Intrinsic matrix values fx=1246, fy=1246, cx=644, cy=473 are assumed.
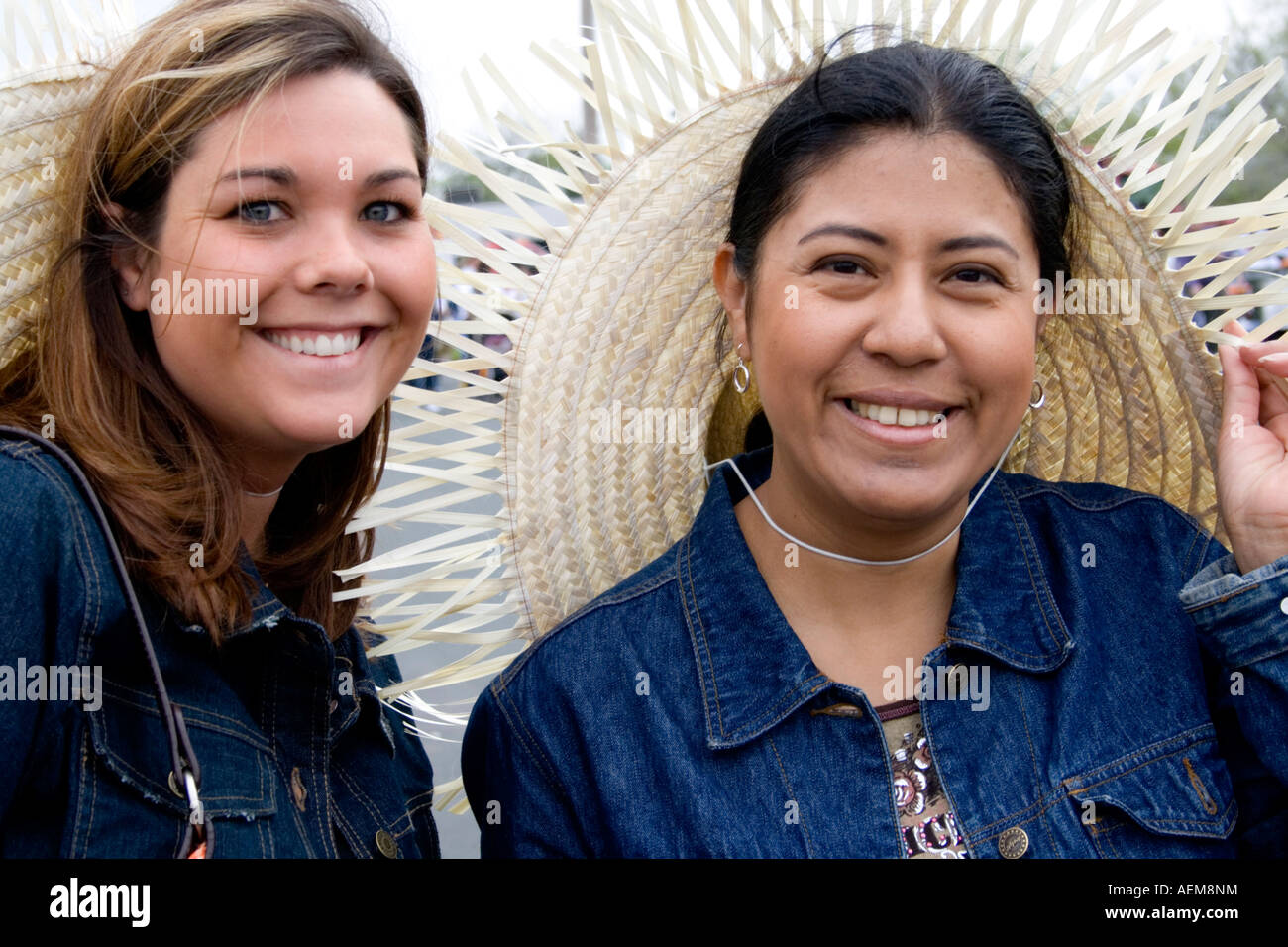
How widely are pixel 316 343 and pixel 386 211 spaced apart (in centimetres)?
23

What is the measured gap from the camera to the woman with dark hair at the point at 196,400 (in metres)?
1.43

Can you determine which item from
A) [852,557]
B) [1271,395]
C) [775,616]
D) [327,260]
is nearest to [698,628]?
[775,616]

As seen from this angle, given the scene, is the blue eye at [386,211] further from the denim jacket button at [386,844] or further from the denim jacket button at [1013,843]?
the denim jacket button at [1013,843]

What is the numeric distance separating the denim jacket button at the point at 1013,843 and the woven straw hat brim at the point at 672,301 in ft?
2.40

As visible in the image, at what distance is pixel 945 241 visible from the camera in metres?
1.61

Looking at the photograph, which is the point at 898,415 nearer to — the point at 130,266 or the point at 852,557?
the point at 852,557

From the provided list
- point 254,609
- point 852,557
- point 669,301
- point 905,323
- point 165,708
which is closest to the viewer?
point 165,708

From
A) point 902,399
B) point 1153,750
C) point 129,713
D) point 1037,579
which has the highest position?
point 902,399

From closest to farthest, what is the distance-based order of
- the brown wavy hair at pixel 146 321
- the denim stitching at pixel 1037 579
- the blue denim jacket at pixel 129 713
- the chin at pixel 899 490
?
the blue denim jacket at pixel 129 713
the brown wavy hair at pixel 146 321
the chin at pixel 899 490
the denim stitching at pixel 1037 579

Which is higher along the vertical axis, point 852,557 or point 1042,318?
point 1042,318

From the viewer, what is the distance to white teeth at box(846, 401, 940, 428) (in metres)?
1.64

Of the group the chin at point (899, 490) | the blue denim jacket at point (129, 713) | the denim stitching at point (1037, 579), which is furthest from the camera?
the denim stitching at point (1037, 579)

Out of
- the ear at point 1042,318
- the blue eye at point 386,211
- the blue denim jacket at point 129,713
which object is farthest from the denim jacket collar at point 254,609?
the ear at point 1042,318

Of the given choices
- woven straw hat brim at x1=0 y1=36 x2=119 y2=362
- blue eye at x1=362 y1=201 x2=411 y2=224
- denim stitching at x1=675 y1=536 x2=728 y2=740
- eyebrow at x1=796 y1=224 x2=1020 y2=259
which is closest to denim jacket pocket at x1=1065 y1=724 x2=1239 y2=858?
denim stitching at x1=675 y1=536 x2=728 y2=740
